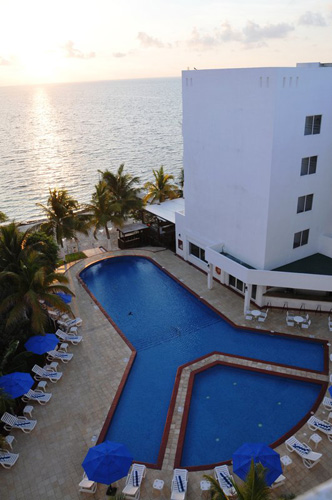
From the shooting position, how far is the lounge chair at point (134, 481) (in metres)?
13.4

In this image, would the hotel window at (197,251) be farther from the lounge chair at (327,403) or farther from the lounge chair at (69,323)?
the lounge chair at (327,403)

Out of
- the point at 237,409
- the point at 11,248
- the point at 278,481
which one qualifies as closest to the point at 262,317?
the point at 237,409

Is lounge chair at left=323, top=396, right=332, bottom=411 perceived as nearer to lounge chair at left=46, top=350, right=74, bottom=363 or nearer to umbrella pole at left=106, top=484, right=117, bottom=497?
umbrella pole at left=106, top=484, right=117, bottom=497

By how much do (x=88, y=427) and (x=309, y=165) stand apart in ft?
60.5

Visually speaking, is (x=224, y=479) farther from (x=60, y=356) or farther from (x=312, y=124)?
(x=312, y=124)

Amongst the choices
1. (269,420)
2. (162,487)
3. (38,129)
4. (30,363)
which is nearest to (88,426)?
(162,487)

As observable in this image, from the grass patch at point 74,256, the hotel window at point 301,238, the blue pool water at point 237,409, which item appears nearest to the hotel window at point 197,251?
the hotel window at point 301,238

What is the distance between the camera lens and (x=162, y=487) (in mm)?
13664

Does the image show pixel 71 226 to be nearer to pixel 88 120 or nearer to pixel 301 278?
pixel 301 278

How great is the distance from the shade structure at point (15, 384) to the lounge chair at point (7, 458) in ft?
7.32

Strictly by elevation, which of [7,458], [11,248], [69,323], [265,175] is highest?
[265,175]

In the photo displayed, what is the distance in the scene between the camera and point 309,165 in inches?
861

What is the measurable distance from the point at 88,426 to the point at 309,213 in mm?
17608

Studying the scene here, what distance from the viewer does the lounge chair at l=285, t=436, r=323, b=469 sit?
46.5ft
